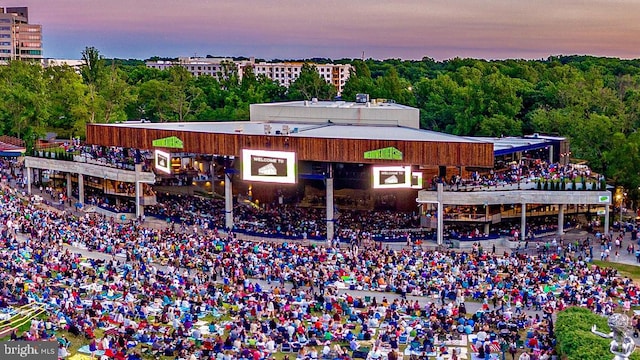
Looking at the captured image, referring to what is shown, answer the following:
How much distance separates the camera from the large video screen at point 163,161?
6269 centimetres

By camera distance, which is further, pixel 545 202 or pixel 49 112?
pixel 49 112

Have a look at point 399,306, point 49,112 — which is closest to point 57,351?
point 399,306

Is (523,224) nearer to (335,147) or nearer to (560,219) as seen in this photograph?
(560,219)

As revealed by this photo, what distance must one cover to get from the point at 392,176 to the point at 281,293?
19364 millimetres

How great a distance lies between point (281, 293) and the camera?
39.2 m

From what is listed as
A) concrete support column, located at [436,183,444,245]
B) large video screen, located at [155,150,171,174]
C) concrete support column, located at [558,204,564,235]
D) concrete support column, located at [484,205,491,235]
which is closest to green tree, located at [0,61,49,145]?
large video screen, located at [155,150,171,174]

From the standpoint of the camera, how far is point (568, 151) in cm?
7431

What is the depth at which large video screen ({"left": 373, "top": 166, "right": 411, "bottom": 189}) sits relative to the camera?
56.0m

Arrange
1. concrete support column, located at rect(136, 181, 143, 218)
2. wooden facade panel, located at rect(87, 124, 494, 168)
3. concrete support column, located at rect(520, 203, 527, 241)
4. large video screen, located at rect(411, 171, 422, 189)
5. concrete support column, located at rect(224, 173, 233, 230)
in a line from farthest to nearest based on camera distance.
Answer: concrete support column, located at rect(136, 181, 143, 218) → concrete support column, located at rect(224, 173, 233, 230) → large video screen, located at rect(411, 171, 422, 189) → concrete support column, located at rect(520, 203, 527, 241) → wooden facade panel, located at rect(87, 124, 494, 168)

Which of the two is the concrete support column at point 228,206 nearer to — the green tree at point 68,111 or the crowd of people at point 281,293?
the crowd of people at point 281,293

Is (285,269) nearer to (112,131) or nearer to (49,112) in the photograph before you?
(112,131)

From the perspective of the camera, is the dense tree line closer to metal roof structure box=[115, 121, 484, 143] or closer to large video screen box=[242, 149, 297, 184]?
metal roof structure box=[115, 121, 484, 143]

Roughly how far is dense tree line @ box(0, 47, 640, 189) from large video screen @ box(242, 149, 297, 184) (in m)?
27.0

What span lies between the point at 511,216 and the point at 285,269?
71.4ft
